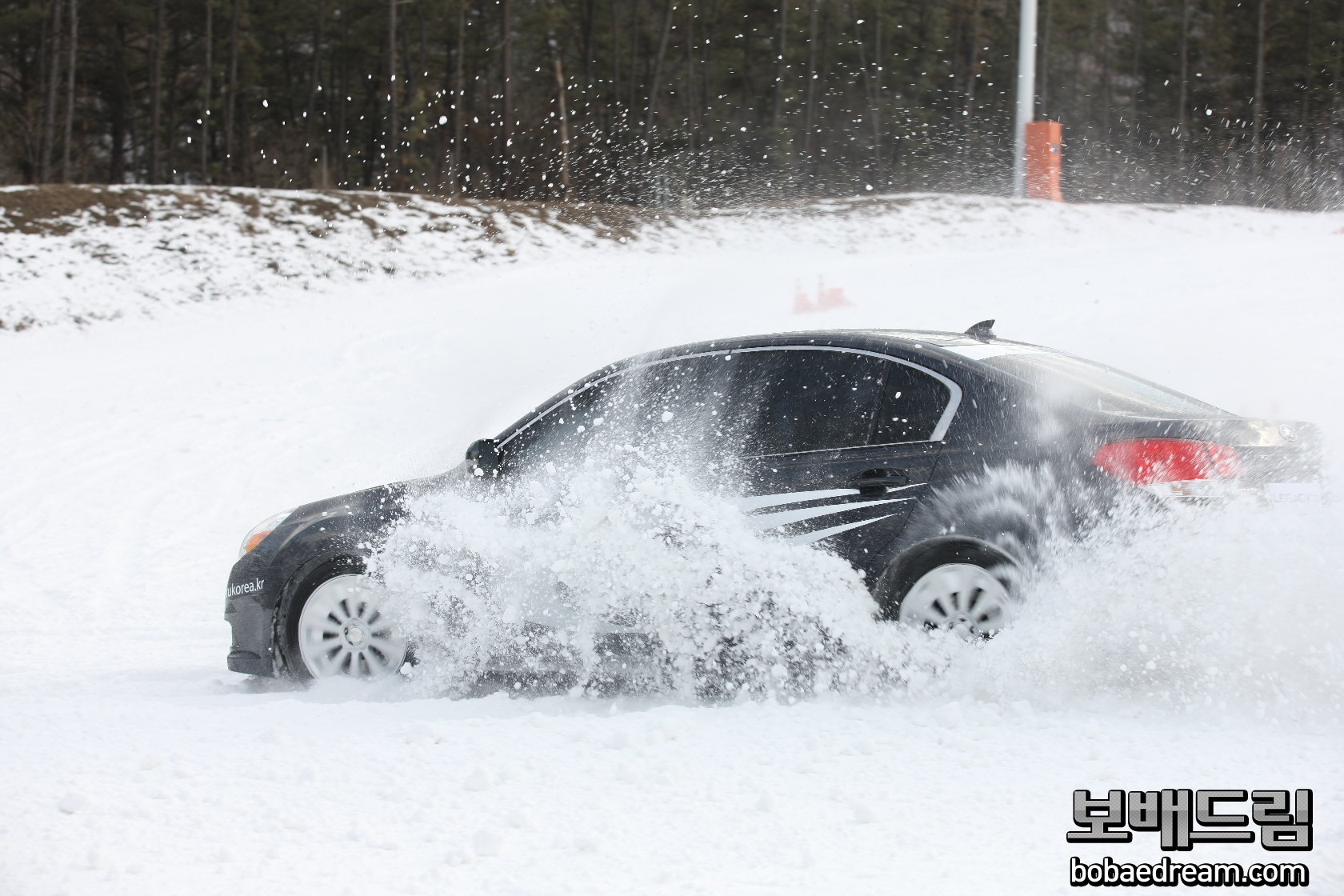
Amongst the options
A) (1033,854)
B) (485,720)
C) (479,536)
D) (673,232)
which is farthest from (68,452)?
(673,232)

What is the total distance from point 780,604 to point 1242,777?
64.6 inches

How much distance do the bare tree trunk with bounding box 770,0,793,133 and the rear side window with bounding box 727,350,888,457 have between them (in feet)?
133

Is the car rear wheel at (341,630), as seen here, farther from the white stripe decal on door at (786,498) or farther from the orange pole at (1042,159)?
the orange pole at (1042,159)

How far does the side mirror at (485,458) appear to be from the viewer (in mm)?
5301

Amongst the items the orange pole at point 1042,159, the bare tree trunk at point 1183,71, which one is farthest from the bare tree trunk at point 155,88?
the bare tree trunk at point 1183,71

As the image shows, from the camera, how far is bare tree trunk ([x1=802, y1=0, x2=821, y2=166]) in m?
44.9

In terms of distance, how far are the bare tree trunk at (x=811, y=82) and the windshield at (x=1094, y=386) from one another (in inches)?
1601

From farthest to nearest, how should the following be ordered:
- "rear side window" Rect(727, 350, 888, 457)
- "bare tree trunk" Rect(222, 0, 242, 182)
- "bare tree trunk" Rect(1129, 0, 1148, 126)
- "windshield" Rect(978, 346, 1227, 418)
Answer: "bare tree trunk" Rect(1129, 0, 1148, 126) → "bare tree trunk" Rect(222, 0, 242, 182) → "rear side window" Rect(727, 350, 888, 457) → "windshield" Rect(978, 346, 1227, 418)

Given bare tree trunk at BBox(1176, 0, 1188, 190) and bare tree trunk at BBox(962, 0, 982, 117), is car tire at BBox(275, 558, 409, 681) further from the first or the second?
bare tree trunk at BBox(1176, 0, 1188, 190)

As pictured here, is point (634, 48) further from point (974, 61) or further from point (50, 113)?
point (50, 113)

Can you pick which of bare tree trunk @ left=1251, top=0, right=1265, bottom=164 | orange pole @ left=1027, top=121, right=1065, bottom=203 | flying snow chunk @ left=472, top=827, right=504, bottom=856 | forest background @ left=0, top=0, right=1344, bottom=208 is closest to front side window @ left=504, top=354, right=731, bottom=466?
flying snow chunk @ left=472, top=827, right=504, bottom=856

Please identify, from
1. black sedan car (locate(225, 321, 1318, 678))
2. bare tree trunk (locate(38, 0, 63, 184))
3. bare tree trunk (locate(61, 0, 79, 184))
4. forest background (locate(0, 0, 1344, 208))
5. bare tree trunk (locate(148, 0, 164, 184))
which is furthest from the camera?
bare tree trunk (locate(148, 0, 164, 184))

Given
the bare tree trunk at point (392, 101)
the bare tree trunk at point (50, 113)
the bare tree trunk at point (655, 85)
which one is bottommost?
the bare tree trunk at point (50, 113)

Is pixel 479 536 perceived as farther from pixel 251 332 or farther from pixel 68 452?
pixel 251 332
